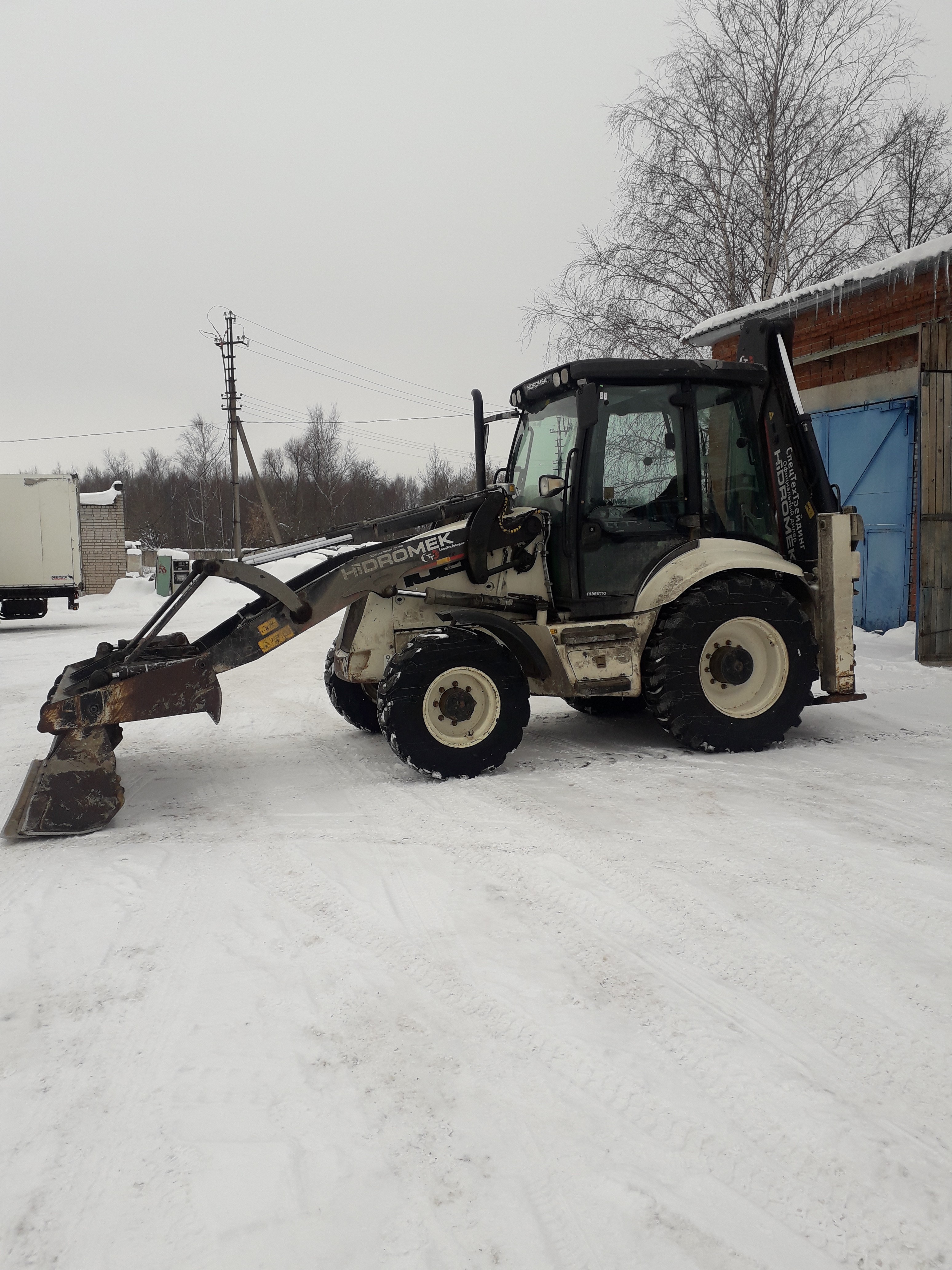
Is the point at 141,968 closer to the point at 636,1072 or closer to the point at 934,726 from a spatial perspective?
the point at 636,1072

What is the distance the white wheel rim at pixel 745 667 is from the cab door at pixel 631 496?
0.64m

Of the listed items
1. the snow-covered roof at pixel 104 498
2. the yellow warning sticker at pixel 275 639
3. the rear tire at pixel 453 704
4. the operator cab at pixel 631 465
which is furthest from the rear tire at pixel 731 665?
the snow-covered roof at pixel 104 498

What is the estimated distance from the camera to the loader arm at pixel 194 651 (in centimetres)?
448

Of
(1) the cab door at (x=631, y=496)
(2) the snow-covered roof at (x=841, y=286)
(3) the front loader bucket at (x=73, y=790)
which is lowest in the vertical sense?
(3) the front loader bucket at (x=73, y=790)

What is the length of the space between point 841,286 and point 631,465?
5.65m

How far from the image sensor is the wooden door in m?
8.80

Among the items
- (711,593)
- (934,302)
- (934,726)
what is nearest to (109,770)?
(711,593)

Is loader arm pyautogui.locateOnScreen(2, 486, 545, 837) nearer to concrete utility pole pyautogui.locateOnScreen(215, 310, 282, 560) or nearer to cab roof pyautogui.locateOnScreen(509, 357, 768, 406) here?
cab roof pyautogui.locateOnScreen(509, 357, 768, 406)

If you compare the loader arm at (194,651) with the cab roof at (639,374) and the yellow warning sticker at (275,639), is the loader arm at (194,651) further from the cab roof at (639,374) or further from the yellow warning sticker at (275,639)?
the cab roof at (639,374)

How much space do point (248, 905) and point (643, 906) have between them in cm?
151

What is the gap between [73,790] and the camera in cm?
445

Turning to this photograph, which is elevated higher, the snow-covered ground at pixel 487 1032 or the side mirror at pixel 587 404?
the side mirror at pixel 587 404

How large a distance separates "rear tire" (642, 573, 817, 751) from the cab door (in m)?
0.36

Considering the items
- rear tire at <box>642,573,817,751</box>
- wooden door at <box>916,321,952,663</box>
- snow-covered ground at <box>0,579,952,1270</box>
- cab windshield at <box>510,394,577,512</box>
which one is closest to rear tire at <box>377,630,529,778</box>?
snow-covered ground at <box>0,579,952,1270</box>
